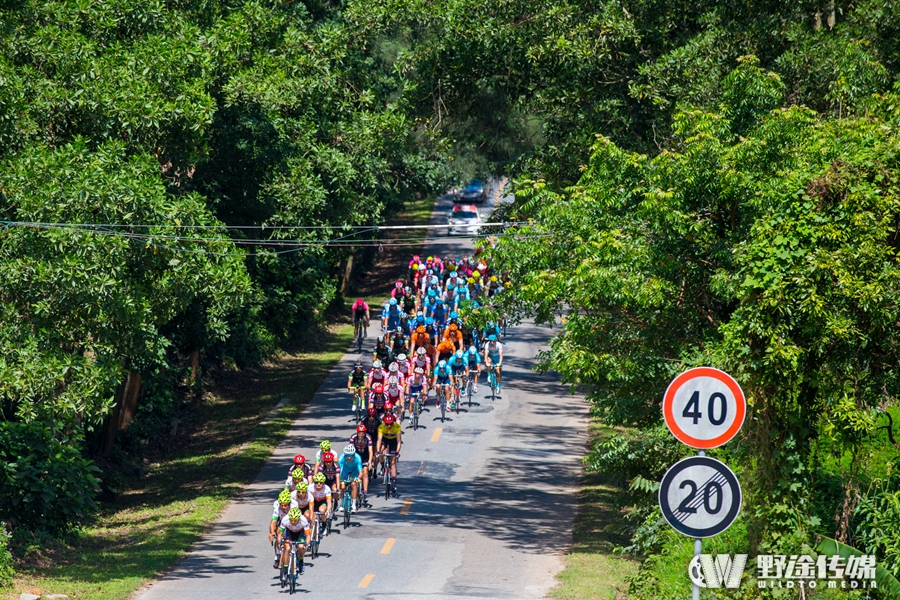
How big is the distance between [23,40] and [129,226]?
454cm

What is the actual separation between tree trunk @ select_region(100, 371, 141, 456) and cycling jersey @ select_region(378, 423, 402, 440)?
7524 mm

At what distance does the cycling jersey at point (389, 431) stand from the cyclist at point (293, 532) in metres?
5.65

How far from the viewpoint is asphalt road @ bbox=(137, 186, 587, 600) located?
16.9m

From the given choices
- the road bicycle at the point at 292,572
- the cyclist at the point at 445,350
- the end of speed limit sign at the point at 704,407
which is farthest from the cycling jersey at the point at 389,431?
the end of speed limit sign at the point at 704,407

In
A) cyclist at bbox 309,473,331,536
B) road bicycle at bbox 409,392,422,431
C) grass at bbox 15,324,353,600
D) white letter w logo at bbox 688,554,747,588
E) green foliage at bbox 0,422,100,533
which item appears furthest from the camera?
road bicycle at bbox 409,392,422,431

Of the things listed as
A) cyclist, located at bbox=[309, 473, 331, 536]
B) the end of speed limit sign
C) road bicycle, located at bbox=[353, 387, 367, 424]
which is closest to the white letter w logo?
the end of speed limit sign

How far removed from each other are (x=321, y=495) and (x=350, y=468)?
7.95ft

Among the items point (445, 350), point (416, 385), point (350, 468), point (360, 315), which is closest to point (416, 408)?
point (416, 385)

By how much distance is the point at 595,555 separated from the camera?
19.0m

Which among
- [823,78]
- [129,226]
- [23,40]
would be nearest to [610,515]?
[823,78]

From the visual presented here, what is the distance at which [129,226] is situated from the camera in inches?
752

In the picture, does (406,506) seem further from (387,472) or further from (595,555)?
(595,555)

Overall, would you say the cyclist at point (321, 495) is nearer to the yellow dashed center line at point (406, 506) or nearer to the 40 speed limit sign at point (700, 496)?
the yellow dashed center line at point (406, 506)

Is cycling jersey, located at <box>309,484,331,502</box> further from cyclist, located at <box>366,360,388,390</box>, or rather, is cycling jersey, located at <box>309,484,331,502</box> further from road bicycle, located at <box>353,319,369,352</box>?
road bicycle, located at <box>353,319,369,352</box>
